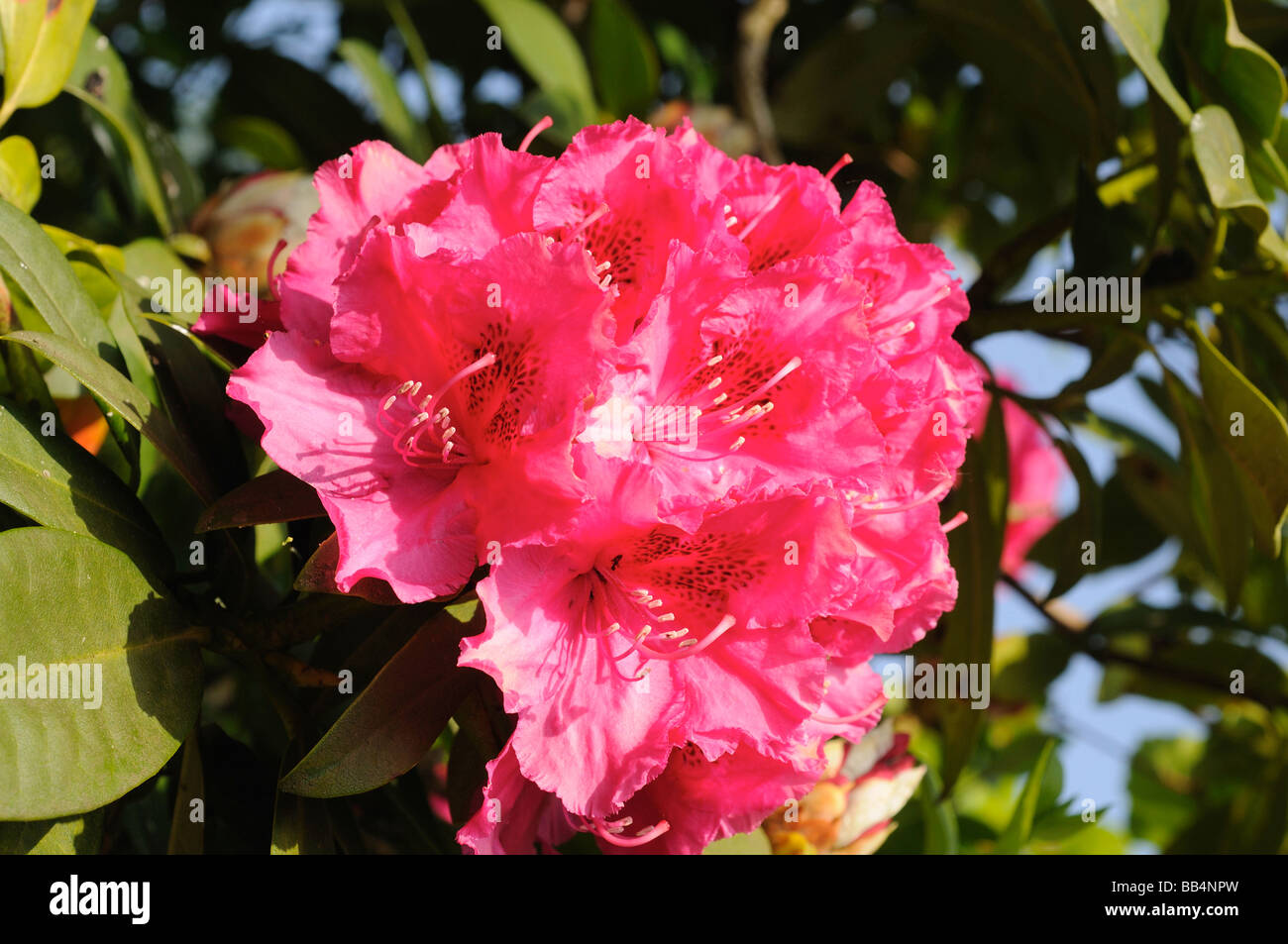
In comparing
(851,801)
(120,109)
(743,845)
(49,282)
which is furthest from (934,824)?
(120,109)

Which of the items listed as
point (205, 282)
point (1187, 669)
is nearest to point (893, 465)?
point (205, 282)

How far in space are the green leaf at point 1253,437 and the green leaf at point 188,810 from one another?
102 cm

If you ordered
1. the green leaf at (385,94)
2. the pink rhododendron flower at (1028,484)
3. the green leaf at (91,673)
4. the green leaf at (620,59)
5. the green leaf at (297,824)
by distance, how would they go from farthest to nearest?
the pink rhododendron flower at (1028,484) → the green leaf at (620,59) → the green leaf at (385,94) → the green leaf at (297,824) → the green leaf at (91,673)

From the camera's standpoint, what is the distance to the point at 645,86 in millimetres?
1905

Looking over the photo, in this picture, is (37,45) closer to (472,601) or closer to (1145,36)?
(472,601)

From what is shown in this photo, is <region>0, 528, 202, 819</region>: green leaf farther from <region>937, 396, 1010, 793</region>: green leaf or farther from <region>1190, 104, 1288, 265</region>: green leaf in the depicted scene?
<region>1190, 104, 1288, 265</region>: green leaf

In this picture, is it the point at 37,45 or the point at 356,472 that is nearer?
the point at 356,472

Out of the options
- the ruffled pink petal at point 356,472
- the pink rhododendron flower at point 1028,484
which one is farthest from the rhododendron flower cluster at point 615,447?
the pink rhododendron flower at point 1028,484

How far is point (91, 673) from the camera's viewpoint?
81 cm

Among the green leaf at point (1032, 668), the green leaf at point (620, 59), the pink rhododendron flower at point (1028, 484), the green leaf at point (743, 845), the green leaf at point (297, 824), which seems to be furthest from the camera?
the pink rhododendron flower at point (1028, 484)

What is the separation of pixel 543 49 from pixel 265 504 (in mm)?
1176

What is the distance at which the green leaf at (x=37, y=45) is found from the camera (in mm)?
1080

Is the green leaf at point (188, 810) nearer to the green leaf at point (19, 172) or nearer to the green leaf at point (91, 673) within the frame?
the green leaf at point (91, 673)
